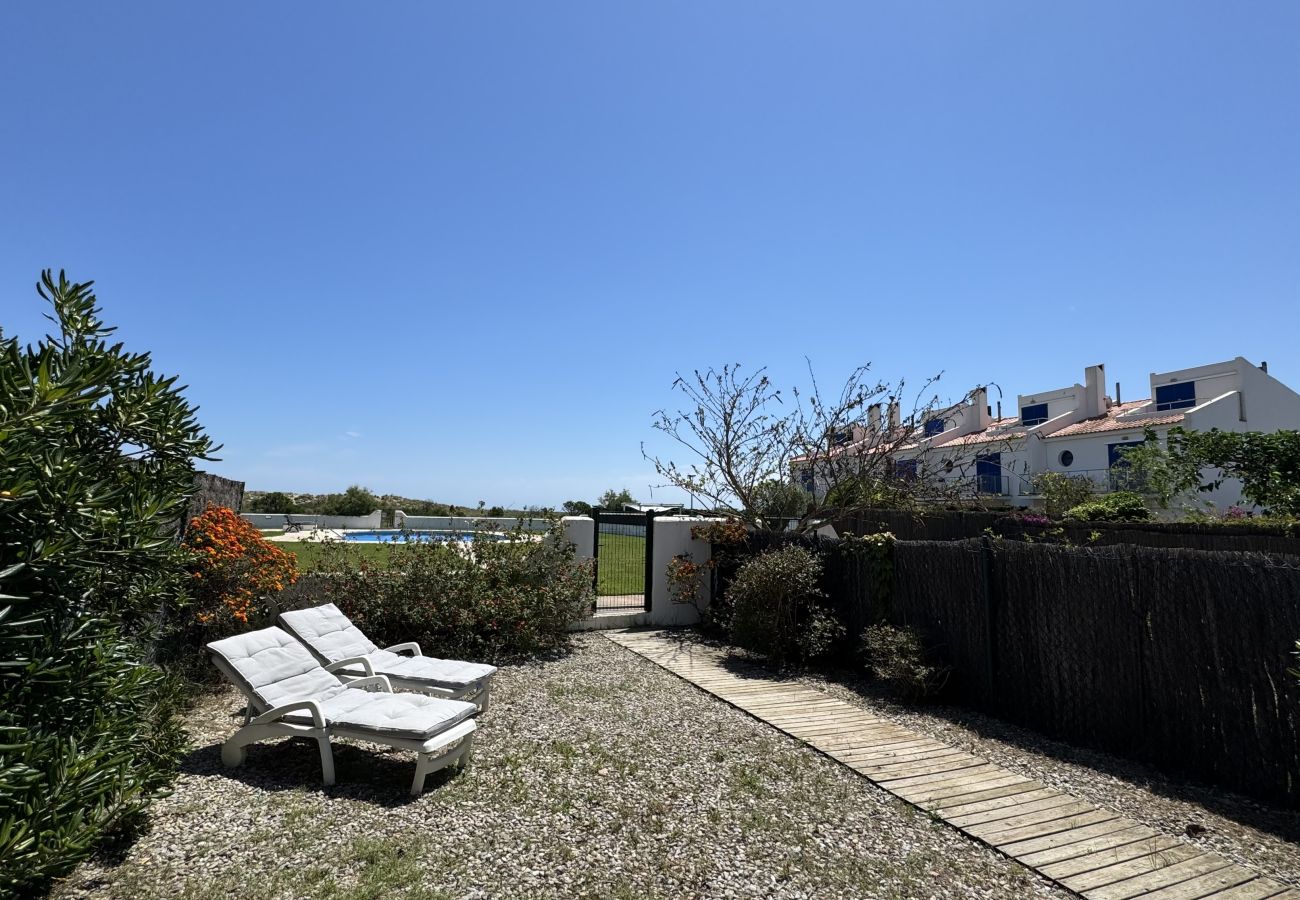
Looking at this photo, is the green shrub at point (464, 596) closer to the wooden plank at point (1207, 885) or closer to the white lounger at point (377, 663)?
the white lounger at point (377, 663)

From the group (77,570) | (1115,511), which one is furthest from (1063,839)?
(1115,511)

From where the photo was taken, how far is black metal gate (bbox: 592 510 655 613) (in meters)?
11.0

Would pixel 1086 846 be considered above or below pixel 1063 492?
below

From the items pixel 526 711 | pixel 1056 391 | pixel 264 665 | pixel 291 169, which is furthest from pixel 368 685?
pixel 1056 391

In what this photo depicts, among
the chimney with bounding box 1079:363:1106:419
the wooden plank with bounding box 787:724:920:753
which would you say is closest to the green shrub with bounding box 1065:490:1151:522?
the wooden plank with bounding box 787:724:920:753

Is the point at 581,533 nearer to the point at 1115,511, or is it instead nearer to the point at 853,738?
the point at 853,738

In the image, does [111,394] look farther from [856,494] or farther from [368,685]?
[856,494]

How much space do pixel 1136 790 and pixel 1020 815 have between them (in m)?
1.23

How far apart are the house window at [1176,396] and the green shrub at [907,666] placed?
97.2 feet

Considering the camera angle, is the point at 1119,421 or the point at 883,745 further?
the point at 1119,421

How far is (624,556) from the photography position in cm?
1133

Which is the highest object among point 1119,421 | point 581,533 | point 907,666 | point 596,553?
point 1119,421

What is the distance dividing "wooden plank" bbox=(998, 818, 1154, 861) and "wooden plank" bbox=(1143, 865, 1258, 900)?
51 cm

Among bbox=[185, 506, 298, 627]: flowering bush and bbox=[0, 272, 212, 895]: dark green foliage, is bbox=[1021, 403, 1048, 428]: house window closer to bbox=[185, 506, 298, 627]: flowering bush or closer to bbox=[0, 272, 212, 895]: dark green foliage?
bbox=[185, 506, 298, 627]: flowering bush
